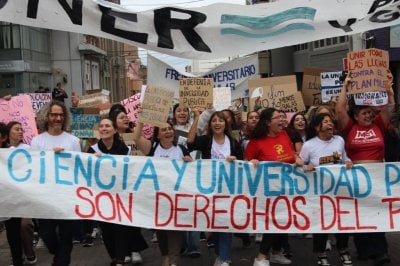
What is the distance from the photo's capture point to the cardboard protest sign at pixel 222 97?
877 centimetres

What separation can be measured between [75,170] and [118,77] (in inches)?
2156

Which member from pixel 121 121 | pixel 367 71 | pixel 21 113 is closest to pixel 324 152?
pixel 367 71

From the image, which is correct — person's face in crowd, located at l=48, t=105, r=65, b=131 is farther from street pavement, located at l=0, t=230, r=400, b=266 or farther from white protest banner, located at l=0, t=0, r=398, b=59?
street pavement, located at l=0, t=230, r=400, b=266

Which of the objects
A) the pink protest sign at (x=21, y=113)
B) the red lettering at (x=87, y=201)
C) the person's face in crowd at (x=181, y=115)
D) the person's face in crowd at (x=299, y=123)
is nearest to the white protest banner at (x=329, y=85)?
the person's face in crowd at (x=299, y=123)

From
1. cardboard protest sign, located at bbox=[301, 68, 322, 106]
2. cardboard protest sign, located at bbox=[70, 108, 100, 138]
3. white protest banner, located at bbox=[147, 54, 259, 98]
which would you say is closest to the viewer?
cardboard protest sign, located at bbox=[70, 108, 100, 138]

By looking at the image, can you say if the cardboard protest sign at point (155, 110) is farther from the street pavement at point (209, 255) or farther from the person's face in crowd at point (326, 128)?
the street pavement at point (209, 255)

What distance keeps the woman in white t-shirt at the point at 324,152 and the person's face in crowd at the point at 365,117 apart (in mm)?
270

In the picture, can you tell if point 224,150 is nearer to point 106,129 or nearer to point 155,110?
point 155,110

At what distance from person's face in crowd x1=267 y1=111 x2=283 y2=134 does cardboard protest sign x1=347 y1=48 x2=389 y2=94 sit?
2.77 ft

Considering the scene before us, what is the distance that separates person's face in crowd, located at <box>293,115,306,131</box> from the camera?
705 centimetres

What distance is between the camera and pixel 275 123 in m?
5.71

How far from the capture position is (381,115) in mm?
6098

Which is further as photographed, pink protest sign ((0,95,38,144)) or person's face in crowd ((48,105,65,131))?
pink protest sign ((0,95,38,144))

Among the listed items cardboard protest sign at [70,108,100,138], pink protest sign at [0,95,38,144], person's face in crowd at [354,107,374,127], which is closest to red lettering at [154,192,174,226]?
person's face in crowd at [354,107,374,127]
